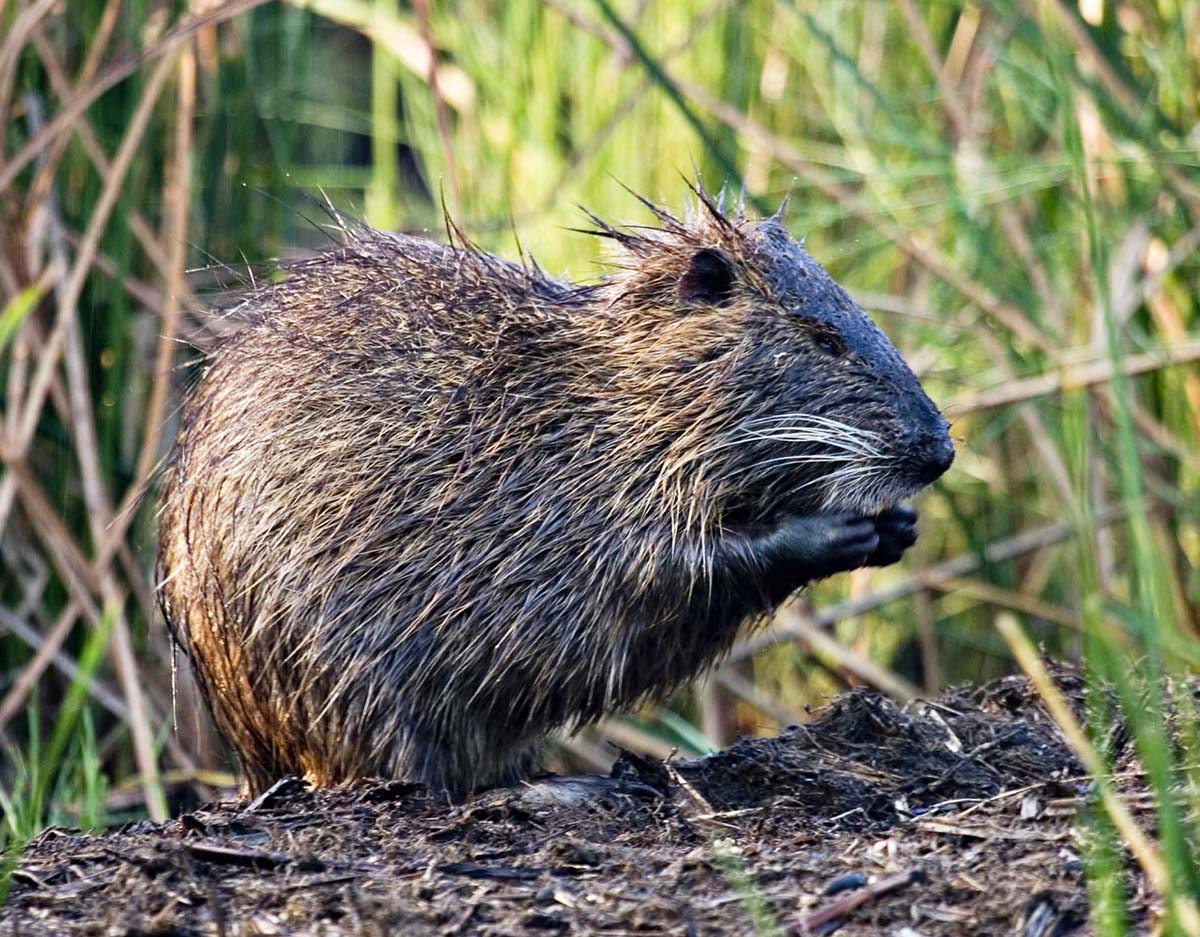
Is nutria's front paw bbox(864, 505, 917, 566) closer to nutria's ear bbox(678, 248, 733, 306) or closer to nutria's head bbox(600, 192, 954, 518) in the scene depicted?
nutria's head bbox(600, 192, 954, 518)

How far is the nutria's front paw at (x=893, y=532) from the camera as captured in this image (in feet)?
11.9

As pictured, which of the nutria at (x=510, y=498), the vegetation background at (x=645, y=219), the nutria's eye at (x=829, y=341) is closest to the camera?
the nutria at (x=510, y=498)

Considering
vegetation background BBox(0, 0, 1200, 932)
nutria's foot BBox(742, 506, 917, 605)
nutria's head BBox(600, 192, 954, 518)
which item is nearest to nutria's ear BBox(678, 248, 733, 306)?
nutria's head BBox(600, 192, 954, 518)

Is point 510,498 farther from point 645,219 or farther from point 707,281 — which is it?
point 645,219

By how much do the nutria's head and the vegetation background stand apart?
335 mm

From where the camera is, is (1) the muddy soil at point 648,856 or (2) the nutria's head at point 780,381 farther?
(2) the nutria's head at point 780,381

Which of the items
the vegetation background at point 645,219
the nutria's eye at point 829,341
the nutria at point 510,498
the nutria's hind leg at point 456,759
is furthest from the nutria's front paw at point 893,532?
the nutria's hind leg at point 456,759

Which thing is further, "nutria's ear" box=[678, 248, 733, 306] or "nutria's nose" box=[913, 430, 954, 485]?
"nutria's ear" box=[678, 248, 733, 306]

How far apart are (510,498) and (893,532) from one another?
81 centimetres

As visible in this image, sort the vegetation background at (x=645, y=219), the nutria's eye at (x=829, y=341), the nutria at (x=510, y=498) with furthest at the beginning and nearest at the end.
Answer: the vegetation background at (x=645, y=219) → the nutria's eye at (x=829, y=341) → the nutria at (x=510, y=498)

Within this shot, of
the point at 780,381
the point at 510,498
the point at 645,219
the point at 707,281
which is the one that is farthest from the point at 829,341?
the point at 645,219

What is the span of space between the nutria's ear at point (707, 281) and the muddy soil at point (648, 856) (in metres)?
A: 0.95

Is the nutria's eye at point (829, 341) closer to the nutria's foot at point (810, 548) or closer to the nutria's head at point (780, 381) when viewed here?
the nutria's head at point (780, 381)

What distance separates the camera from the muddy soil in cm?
230
